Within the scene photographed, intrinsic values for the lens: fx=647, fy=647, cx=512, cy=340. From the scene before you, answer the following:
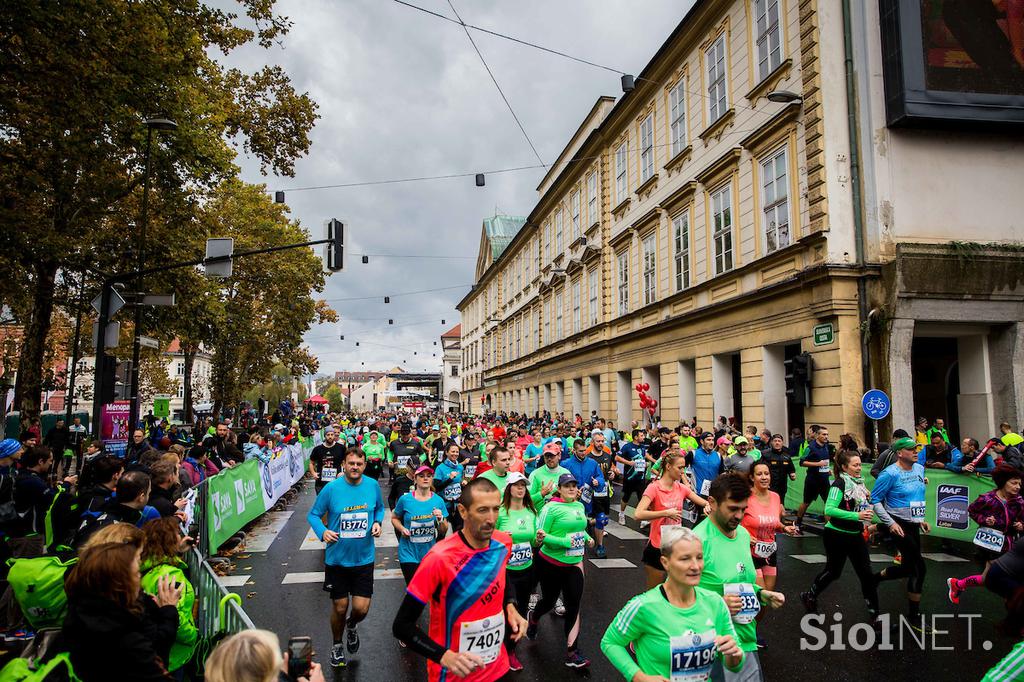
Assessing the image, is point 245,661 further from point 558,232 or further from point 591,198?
point 558,232

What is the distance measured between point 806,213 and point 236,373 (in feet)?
129

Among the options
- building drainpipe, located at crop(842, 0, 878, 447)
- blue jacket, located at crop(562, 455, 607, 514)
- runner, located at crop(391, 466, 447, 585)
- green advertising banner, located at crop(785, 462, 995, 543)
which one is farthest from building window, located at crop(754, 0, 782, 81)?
runner, located at crop(391, 466, 447, 585)

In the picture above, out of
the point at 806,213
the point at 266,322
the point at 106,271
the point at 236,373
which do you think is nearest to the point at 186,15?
the point at 106,271

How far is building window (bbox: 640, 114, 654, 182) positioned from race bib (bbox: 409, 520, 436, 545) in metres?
20.9

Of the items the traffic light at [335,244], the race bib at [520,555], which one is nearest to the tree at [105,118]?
the traffic light at [335,244]

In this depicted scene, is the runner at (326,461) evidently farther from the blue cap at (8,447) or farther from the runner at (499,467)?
the blue cap at (8,447)

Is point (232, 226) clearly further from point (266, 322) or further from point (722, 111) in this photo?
point (722, 111)

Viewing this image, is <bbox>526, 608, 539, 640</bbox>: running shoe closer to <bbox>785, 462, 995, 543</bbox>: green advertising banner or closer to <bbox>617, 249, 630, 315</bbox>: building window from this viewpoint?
<bbox>785, 462, 995, 543</bbox>: green advertising banner

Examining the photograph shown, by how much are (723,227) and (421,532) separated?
1572 centimetres

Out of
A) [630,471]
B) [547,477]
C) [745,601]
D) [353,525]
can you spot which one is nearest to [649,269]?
[630,471]

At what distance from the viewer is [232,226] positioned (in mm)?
32688

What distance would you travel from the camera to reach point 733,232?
18859 millimetres

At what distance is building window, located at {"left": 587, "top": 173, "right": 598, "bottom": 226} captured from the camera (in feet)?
102

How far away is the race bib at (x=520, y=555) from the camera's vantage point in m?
5.96
